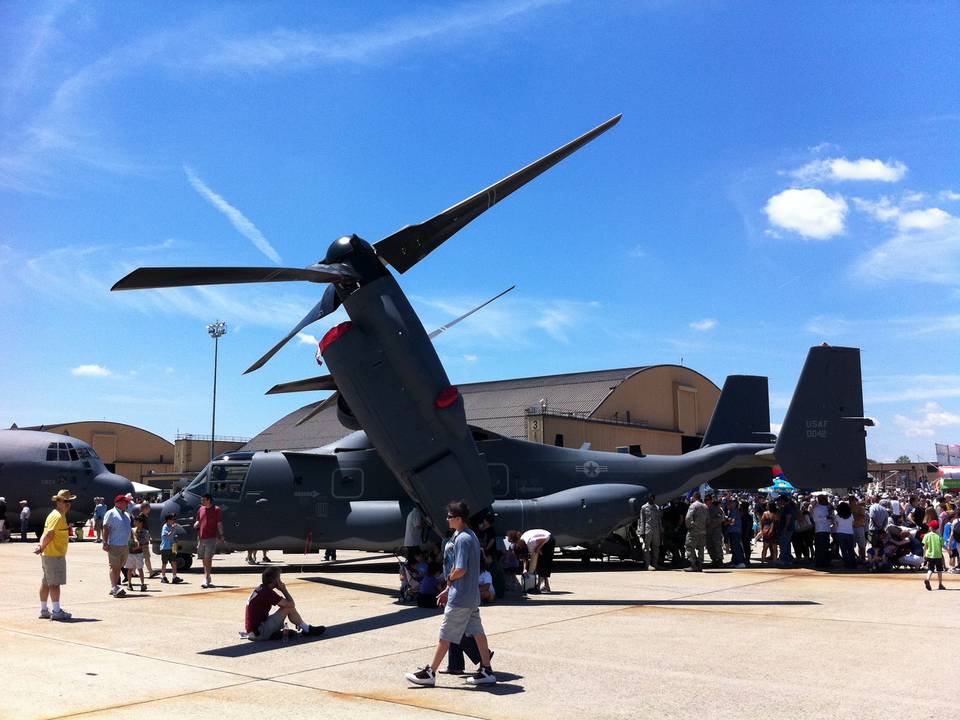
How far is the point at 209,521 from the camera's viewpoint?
608 inches

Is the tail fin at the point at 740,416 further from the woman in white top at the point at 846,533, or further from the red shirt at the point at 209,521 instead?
the red shirt at the point at 209,521

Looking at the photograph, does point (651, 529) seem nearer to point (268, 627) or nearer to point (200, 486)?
point (200, 486)

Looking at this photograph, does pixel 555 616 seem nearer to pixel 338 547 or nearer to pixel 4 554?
pixel 338 547

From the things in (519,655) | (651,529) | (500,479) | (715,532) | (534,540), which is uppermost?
(500,479)

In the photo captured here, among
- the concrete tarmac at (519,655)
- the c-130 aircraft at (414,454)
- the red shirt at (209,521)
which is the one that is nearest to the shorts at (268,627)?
the concrete tarmac at (519,655)

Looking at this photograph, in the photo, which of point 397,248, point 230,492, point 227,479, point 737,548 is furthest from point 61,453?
point 737,548

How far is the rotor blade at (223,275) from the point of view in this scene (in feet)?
31.9

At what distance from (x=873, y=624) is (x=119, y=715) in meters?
9.14

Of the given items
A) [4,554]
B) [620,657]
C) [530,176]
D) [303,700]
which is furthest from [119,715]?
[4,554]

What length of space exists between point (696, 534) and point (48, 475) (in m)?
21.9

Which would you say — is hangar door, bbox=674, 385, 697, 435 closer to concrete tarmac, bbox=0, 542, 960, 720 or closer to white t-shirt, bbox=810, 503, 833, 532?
white t-shirt, bbox=810, 503, 833, 532

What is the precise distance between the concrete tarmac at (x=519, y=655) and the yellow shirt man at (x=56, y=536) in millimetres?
942

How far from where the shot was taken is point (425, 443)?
13.0 metres

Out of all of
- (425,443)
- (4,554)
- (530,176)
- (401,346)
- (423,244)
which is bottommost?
(4,554)
